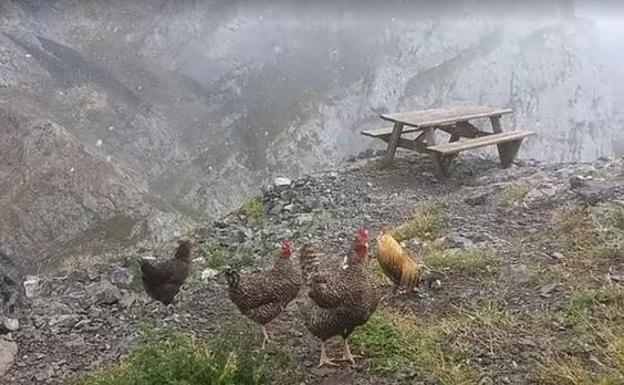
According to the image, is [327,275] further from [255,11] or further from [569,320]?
[255,11]

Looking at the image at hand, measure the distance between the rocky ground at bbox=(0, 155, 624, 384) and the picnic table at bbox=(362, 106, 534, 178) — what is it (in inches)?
21.8

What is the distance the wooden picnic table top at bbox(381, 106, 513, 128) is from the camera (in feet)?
32.4

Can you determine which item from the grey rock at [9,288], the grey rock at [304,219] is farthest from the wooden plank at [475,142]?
the grey rock at [9,288]

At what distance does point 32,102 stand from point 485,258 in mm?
15271

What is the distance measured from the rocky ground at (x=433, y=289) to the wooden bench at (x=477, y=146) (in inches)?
15.6

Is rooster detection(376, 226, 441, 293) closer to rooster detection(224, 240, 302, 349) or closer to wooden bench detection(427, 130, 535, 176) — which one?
rooster detection(224, 240, 302, 349)

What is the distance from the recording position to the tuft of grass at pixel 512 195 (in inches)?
287

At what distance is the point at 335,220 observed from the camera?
768cm

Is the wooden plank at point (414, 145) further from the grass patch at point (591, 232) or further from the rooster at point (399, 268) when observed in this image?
the rooster at point (399, 268)

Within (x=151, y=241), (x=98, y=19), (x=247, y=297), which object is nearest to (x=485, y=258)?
(x=247, y=297)

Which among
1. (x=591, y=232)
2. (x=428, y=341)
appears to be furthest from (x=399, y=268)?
(x=591, y=232)

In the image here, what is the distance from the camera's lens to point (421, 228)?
267 inches

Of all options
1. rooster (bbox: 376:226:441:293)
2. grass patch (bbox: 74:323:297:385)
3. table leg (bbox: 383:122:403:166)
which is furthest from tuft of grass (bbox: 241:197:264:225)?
grass patch (bbox: 74:323:297:385)

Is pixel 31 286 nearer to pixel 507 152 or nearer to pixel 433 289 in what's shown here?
pixel 433 289
